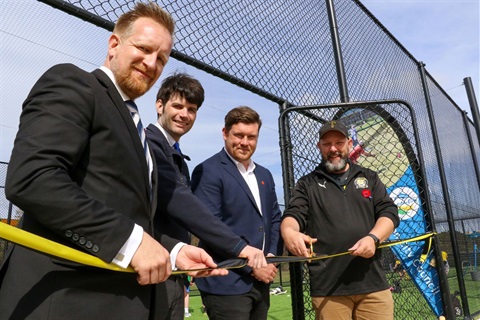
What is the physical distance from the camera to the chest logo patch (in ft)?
8.96

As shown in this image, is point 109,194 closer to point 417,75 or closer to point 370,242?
point 370,242

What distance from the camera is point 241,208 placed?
8.27ft

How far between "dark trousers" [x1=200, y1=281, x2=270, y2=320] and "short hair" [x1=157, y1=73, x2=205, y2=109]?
1.19 m

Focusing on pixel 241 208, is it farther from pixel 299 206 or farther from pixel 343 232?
pixel 343 232

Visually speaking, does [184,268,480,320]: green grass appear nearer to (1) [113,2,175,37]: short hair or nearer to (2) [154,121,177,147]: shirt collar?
(2) [154,121,177,147]: shirt collar

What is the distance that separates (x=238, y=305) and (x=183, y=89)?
52.8 inches

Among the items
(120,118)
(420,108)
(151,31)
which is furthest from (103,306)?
(420,108)

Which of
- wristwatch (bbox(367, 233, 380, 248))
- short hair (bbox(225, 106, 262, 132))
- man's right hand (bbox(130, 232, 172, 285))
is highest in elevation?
short hair (bbox(225, 106, 262, 132))

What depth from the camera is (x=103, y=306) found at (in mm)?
1179

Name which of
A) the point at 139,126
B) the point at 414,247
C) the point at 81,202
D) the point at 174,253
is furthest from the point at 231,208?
the point at 414,247

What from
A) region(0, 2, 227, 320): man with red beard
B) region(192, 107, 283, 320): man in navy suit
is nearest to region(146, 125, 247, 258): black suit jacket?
region(192, 107, 283, 320): man in navy suit

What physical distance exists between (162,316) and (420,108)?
5429mm

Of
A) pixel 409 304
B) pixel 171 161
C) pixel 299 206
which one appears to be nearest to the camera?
pixel 171 161

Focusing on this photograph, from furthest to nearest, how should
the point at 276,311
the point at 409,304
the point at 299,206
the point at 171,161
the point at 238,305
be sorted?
the point at 276,311
the point at 409,304
the point at 299,206
the point at 238,305
the point at 171,161
